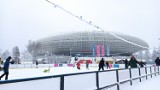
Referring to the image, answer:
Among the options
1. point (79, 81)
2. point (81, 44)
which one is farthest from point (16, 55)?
point (79, 81)

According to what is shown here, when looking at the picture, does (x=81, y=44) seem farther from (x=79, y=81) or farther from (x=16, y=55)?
(x=79, y=81)

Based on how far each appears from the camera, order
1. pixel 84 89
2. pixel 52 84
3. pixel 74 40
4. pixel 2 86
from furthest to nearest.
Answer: pixel 74 40 → pixel 84 89 → pixel 52 84 → pixel 2 86

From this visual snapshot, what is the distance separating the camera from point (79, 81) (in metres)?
5.88

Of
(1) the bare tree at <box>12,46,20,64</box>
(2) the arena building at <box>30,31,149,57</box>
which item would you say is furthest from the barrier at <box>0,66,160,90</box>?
(2) the arena building at <box>30,31,149,57</box>

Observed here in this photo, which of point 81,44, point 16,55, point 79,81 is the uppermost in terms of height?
point 81,44

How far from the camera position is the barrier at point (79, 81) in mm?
3900

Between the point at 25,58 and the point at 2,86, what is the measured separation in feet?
323

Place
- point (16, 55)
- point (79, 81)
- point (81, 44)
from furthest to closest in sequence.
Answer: point (81, 44), point (16, 55), point (79, 81)

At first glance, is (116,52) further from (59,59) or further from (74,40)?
(59,59)

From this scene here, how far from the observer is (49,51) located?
9138 centimetres

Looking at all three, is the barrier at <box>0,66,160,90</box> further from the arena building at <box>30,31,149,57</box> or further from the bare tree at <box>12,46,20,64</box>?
the arena building at <box>30,31,149,57</box>

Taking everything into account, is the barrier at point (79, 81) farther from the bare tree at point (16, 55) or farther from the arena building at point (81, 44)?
the arena building at point (81, 44)

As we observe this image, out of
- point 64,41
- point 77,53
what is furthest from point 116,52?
Result: point 64,41

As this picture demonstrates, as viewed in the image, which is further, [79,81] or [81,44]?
[81,44]
